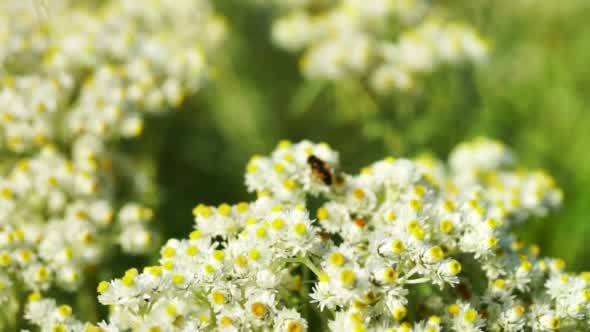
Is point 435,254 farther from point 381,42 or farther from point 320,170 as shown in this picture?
point 381,42

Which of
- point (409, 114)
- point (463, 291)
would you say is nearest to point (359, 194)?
point (463, 291)

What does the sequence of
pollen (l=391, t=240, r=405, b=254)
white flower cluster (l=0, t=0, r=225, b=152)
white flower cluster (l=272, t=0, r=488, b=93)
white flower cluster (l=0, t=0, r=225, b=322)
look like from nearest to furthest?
pollen (l=391, t=240, r=405, b=254), white flower cluster (l=0, t=0, r=225, b=322), white flower cluster (l=0, t=0, r=225, b=152), white flower cluster (l=272, t=0, r=488, b=93)

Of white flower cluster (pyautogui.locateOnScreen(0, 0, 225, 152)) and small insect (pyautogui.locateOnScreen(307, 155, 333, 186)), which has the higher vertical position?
white flower cluster (pyautogui.locateOnScreen(0, 0, 225, 152))

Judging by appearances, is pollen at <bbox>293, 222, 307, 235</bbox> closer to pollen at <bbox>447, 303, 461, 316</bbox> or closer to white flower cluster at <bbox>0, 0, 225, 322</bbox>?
pollen at <bbox>447, 303, 461, 316</bbox>

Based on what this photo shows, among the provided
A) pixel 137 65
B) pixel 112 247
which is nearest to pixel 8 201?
pixel 112 247

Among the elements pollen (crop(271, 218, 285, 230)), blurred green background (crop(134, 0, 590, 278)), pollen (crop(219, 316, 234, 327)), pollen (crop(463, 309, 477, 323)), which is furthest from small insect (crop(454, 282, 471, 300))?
blurred green background (crop(134, 0, 590, 278))

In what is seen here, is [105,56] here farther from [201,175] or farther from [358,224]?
[358,224]

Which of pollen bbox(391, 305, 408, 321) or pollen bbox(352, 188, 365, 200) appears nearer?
pollen bbox(391, 305, 408, 321)
